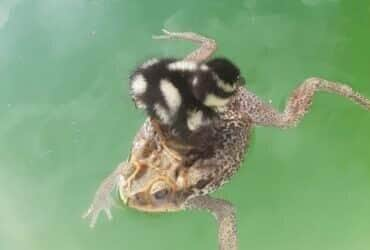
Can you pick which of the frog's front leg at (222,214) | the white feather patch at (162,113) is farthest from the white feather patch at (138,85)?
the frog's front leg at (222,214)

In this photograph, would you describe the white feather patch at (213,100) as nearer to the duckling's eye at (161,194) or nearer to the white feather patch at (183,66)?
the white feather patch at (183,66)

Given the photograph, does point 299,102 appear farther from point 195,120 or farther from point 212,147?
point 195,120

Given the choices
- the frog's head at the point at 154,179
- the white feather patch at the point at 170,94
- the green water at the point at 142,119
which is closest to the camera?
the white feather patch at the point at 170,94

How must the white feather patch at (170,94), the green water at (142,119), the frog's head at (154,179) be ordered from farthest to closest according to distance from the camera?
1. the green water at (142,119)
2. the frog's head at (154,179)
3. the white feather patch at (170,94)

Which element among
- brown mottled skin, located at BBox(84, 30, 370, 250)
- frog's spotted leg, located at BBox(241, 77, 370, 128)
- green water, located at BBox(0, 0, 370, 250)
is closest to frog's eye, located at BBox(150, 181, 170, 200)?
brown mottled skin, located at BBox(84, 30, 370, 250)

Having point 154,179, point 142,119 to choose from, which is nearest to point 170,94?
point 154,179
